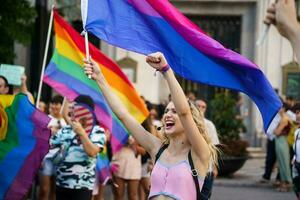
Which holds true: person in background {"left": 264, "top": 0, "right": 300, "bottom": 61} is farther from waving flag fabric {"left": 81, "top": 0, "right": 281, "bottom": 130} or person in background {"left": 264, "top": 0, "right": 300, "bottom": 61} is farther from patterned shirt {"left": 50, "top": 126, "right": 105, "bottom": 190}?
patterned shirt {"left": 50, "top": 126, "right": 105, "bottom": 190}

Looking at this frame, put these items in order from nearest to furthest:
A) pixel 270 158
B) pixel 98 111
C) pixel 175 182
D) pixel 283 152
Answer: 1. pixel 175 182
2. pixel 98 111
3. pixel 283 152
4. pixel 270 158

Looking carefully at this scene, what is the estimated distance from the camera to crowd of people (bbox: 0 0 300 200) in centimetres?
514

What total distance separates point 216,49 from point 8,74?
466cm

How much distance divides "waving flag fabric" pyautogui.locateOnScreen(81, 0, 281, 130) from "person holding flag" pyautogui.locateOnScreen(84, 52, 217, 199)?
2.38 ft

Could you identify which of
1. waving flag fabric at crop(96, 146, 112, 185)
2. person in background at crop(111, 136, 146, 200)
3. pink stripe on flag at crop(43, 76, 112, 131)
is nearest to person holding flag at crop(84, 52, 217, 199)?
pink stripe on flag at crop(43, 76, 112, 131)

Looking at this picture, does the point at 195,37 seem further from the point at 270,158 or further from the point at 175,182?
the point at 270,158

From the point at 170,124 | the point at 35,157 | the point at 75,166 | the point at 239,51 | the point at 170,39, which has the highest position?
the point at 239,51

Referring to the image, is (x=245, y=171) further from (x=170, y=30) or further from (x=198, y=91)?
(x=170, y=30)

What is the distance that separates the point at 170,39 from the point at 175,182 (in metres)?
1.66

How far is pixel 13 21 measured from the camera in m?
13.9

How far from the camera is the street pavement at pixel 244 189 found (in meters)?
14.3

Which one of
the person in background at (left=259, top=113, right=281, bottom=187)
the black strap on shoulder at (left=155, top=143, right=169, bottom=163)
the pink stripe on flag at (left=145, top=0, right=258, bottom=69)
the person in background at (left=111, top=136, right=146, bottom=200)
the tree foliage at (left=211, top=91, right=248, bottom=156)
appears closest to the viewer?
the black strap on shoulder at (left=155, top=143, right=169, bottom=163)

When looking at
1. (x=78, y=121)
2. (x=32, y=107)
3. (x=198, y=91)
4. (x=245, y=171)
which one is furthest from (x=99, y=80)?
(x=198, y=91)

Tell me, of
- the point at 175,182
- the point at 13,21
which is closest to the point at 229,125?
the point at 13,21
